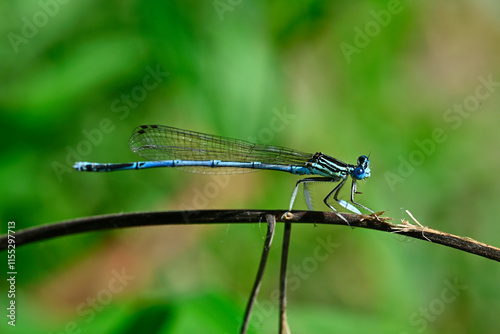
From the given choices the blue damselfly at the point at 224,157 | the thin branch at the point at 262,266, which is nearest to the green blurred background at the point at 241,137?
the blue damselfly at the point at 224,157

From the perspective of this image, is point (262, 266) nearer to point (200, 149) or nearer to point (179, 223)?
point (179, 223)

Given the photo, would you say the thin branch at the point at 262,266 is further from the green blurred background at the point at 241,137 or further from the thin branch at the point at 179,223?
the green blurred background at the point at 241,137

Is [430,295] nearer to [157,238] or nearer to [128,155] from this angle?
[157,238]

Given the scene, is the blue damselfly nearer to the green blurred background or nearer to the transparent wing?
the transparent wing

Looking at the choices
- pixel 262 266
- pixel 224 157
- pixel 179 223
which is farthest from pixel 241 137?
pixel 262 266

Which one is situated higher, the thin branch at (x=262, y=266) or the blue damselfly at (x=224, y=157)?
the blue damselfly at (x=224, y=157)

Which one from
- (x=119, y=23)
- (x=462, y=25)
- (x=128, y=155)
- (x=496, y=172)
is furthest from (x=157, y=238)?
(x=462, y=25)

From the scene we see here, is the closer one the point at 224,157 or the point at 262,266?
the point at 262,266

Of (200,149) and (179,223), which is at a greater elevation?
(200,149)

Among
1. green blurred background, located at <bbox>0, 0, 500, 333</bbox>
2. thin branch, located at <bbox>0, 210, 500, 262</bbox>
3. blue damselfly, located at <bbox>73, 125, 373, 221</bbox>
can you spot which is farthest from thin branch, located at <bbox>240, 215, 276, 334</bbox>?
blue damselfly, located at <bbox>73, 125, 373, 221</bbox>
